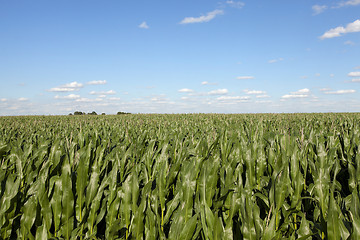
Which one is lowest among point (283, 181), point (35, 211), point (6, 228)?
point (6, 228)

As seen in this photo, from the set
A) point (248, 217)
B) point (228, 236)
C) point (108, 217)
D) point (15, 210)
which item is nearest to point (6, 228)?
point (15, 210)

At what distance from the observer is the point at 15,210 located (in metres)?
2.38

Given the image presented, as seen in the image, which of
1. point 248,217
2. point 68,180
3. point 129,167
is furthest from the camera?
point 129,167

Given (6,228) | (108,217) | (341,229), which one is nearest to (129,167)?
(108,217)

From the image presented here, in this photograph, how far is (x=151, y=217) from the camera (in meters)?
1.91

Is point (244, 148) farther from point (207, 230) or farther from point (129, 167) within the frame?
point (207, 230)

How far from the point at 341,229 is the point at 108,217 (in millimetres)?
1905

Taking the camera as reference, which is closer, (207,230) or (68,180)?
(207,230)

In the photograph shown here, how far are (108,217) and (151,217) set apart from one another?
629 mm

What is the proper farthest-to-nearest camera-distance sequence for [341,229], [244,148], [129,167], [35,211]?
[244,148], [129,167], [35,211], [341,229]

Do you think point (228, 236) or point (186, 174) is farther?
point (186, 174)

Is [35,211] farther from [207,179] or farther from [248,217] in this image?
[248,217]

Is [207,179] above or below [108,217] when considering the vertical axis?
above

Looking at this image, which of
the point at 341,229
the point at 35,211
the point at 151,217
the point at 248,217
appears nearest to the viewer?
the point at 341,229
